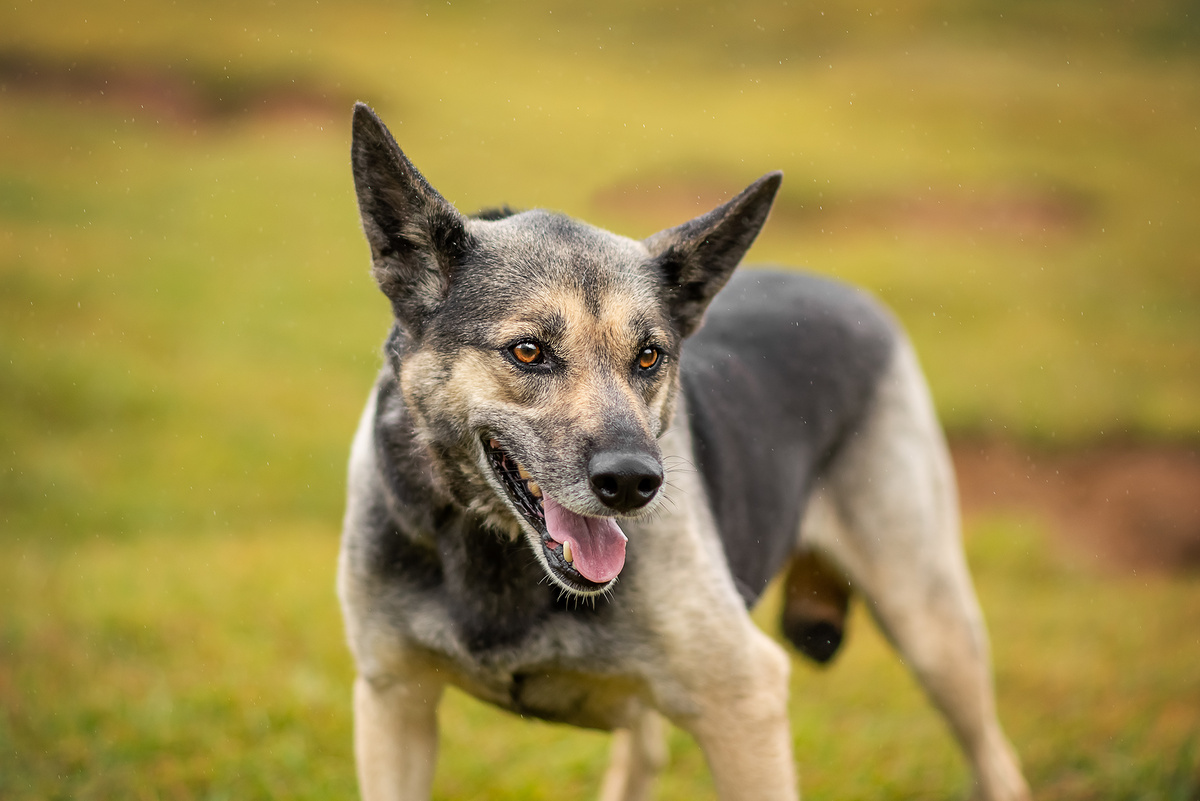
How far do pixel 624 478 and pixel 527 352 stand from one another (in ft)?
1.88

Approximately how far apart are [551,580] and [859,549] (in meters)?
1.97

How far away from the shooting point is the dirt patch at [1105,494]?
9.93 meters

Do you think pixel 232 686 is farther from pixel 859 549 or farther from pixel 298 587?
pixel 859 549

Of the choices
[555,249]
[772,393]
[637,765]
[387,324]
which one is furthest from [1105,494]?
[555,249]

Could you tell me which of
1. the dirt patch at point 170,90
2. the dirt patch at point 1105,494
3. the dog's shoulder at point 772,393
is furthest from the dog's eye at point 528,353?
the dirt patch at point 170,90

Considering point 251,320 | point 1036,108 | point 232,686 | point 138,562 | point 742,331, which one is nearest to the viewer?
point 742,331

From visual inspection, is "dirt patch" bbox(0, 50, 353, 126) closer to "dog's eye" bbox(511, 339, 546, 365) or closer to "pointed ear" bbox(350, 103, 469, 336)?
"pointed ear" bbox(350, 103, 469, 336)

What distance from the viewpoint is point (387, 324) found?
1328 centimetres

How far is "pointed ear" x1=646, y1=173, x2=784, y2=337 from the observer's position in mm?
3389

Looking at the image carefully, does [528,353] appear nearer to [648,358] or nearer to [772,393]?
[648,358]

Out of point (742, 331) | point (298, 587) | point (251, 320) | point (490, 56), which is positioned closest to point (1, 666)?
point (298, 587)

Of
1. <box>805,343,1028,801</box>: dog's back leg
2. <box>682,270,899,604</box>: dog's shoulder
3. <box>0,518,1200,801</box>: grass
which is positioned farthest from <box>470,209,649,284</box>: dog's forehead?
<box>0,518,1200,801</box>: grass

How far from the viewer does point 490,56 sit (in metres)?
30.1

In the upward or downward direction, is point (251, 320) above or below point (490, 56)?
below
